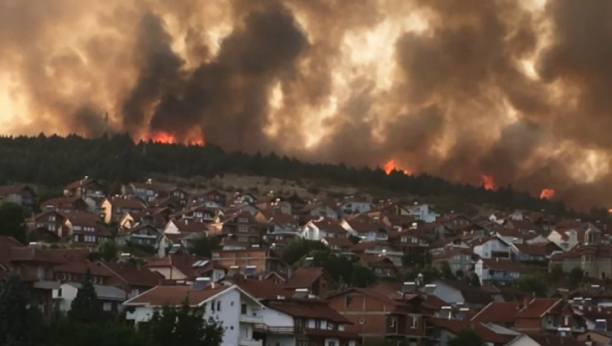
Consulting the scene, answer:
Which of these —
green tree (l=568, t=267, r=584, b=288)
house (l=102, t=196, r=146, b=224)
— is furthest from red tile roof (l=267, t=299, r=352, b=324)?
house (l=102, t=196, r=146, b=224)

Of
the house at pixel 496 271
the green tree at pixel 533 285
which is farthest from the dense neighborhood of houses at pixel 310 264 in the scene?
the green tree at pixel 533 285

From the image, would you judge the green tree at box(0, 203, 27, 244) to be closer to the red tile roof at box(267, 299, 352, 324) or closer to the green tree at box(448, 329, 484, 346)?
the red tile roof at box(267, 299, 352, 324)

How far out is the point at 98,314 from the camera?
56.1 meters

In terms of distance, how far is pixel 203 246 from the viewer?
97625 millimetres

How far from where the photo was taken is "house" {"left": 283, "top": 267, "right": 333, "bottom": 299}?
236 feet

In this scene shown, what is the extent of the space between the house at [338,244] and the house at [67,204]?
21680 mm

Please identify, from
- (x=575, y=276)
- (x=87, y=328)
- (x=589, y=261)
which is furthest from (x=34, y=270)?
(x=589, y=261)

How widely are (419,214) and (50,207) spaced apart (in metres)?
44.3

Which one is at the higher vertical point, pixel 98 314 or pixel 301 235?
pixel 301 235

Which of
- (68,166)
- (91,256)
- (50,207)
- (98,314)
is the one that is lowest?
(98,314)

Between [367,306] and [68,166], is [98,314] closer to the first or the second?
[367,306]

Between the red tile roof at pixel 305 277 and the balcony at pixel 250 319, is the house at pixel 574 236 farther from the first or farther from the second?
the balcony at pixel 250 319

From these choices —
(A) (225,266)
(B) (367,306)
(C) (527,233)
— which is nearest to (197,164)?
(C) (527,233)

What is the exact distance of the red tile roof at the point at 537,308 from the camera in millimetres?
73812
